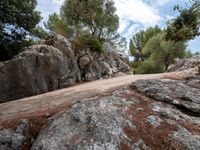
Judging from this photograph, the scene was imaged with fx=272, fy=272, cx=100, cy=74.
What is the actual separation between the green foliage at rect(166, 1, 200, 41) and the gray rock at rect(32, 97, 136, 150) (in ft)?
22.8

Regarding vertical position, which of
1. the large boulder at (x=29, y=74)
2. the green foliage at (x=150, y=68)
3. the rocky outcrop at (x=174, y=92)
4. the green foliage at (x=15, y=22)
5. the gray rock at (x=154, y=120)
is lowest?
the green foliage at (x=150, y=68)

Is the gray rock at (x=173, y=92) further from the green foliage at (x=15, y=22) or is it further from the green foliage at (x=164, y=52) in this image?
the green foliage at (x=164, y=52)

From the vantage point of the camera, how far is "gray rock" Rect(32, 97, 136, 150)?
5.22 m

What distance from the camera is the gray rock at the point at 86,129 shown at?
5219mm

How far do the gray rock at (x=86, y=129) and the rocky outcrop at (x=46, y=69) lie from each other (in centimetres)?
841

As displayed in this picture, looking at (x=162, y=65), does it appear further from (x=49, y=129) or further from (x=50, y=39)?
(x=49, y=129)

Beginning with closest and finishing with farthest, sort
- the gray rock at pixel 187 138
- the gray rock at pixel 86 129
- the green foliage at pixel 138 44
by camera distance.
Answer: the gray rock at pixel 86 129 → the gray rock at pixel 187 138 → the green foliage at pixel 138 44

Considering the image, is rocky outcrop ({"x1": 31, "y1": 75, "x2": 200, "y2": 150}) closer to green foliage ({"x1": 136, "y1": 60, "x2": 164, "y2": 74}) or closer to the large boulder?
the large boulder

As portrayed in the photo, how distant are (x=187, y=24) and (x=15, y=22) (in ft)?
32.8

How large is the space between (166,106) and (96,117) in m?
2.04

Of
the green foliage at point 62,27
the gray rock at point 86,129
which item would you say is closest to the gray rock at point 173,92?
the gray rock at point 86,129

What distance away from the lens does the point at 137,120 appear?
19.8 feet

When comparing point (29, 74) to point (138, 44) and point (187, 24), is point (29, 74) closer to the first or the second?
point (187, 24)

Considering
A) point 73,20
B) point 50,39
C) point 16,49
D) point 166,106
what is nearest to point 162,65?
point 73,20
